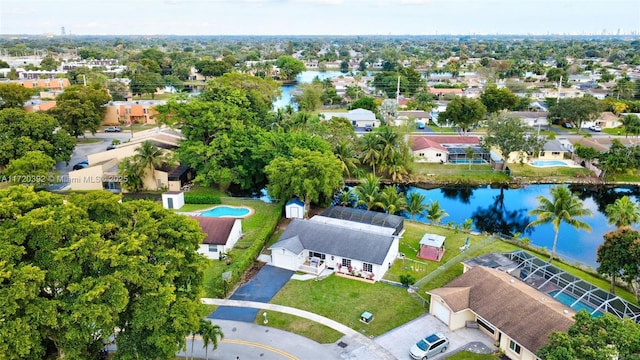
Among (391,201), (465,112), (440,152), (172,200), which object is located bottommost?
(172,200)

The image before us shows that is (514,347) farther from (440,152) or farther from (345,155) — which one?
(440,152)

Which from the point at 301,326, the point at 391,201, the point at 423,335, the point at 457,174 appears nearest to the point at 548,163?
the point at 457,174

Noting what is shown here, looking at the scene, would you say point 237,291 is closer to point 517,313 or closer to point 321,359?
point 321,359

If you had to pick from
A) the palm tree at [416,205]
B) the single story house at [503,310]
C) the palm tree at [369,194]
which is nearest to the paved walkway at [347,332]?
the single story house at [503,310]

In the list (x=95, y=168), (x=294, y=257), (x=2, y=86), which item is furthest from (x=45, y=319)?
(x=2, y=86)

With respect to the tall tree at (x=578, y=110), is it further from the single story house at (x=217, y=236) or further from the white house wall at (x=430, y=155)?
the single story house at (x=217, y=236)

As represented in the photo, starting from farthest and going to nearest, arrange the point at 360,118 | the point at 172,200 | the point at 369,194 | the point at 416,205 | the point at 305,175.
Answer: the point at 360,118 → the point at 172,200 → the point at 369,194 → the point at 416,205 → the point at 305,175

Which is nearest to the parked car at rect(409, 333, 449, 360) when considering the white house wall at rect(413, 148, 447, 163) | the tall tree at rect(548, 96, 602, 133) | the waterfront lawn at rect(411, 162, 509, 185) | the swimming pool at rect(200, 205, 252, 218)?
the swimming pool at rect(200, 205, 252, 218)
